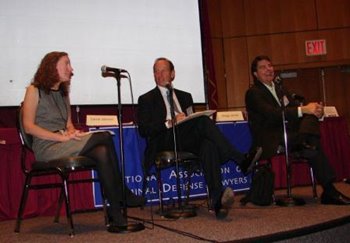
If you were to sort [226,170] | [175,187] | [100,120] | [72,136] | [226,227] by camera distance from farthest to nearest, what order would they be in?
[226,170], [175,187], [100,120], [72,136], [226,227]

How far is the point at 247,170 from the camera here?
312 centimetres

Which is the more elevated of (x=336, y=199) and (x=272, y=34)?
(x=272, y=34)

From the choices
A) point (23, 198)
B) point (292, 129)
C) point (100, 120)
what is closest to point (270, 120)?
point (292, 129)

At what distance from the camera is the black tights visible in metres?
2.73

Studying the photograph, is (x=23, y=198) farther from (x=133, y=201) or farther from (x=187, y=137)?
(x=187, y=137)

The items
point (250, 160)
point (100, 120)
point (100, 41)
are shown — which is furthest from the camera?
point (100, 41)

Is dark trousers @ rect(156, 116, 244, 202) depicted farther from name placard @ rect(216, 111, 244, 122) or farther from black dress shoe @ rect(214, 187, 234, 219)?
name placard @ rect(216, 111, 244, 122)

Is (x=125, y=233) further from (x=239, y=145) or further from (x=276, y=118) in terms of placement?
(x=239, y=145)

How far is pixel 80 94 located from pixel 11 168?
1221 millimetres

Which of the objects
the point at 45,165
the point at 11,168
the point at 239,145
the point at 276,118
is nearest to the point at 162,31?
the point at 239,145

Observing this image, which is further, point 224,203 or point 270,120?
point 270,120

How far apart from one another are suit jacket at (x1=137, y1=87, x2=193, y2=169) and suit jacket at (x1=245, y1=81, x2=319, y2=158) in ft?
1.84

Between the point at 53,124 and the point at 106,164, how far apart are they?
21.6 inches

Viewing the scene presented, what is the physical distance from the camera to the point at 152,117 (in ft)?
12.1
